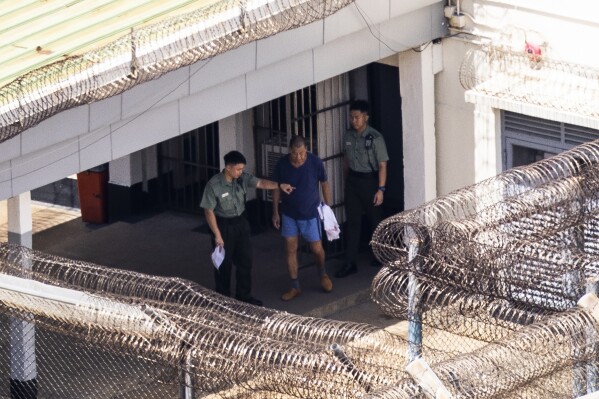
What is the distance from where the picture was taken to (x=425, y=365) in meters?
7.25

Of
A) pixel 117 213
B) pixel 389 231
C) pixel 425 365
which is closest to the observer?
pixel 425 365

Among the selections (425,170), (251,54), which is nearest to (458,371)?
(251,54)

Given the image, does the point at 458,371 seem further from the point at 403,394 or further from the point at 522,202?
the point at 522,202

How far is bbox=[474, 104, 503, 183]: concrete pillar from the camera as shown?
14.5 metres

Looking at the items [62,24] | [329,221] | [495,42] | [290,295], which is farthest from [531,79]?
[62,24]

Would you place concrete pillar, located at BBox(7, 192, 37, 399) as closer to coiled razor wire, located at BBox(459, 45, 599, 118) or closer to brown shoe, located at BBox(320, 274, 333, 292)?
brown shoe, located at BBox(320, 274, 333, 292)

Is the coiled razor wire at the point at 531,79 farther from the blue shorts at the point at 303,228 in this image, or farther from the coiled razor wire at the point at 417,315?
the coiled razor wire at the point at 417,315

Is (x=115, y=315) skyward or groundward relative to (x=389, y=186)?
skyward

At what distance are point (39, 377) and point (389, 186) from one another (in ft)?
15.3

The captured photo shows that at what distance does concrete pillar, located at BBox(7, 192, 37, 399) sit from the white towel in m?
3.20

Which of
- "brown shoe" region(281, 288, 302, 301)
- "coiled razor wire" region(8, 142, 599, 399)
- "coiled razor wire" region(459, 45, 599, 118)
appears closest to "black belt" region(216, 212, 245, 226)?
"brown shoe" region(281, 288, 302, 301)

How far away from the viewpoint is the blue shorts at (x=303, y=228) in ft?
48.7

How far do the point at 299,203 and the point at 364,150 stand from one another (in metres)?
0.89

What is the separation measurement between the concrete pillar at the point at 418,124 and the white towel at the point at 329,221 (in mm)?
832
